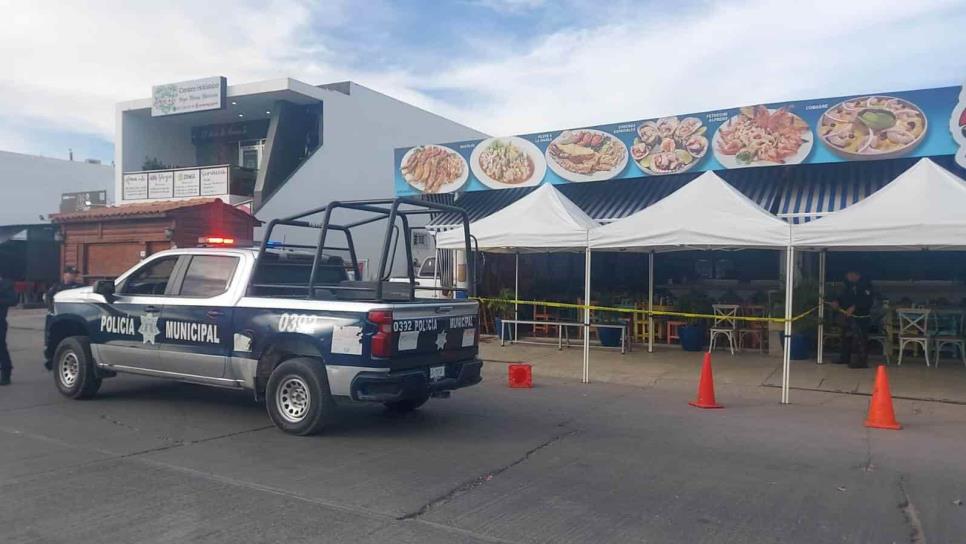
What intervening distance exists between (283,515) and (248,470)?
50.0 inches

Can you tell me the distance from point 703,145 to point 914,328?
16.5 ft

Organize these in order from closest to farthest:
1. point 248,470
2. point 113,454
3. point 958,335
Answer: point 248,470 → point 113,454 → point 958,335

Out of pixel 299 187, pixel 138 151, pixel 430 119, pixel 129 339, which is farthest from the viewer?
pixel 430 119

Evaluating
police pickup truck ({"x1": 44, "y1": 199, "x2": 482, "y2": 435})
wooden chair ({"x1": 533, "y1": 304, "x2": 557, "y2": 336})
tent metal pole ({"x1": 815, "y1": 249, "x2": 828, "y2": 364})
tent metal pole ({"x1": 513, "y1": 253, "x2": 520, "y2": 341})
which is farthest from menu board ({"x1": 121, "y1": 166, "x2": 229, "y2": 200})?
tent metal pole ({"x1": 815, "y1": 249, "x2": 828, "y2": 364})

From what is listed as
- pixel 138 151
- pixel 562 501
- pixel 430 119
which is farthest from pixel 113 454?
pixel 430 119

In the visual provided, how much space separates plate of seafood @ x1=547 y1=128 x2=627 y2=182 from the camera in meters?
16.3

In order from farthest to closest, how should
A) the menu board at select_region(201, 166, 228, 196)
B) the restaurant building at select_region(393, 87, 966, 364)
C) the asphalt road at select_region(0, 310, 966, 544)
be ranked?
the menu board at select_region(201, 166, 228, 196) < the restaurant building at select_region(393, 87, 966, 364) < the asphalt road at select_region(0, 310, 966, 544)

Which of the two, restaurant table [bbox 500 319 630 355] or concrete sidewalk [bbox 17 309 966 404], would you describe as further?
restaurant table [bbox 500 319 630 355]

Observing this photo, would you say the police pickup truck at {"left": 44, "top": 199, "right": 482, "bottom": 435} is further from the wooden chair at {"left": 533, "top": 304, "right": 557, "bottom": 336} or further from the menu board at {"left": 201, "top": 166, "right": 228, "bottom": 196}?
the menu board at {"left": 201, "top": 166, "right": 228, "bottom": 196}

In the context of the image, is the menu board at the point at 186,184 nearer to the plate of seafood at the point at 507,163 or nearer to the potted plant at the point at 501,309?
the plate of seafood at the point at 507,163

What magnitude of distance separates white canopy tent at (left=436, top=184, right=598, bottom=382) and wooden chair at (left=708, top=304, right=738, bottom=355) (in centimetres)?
A: 312

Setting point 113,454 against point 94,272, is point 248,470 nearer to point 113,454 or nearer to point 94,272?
point 113,454

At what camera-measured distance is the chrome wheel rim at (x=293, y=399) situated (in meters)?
7.62

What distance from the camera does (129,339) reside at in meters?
8.95
